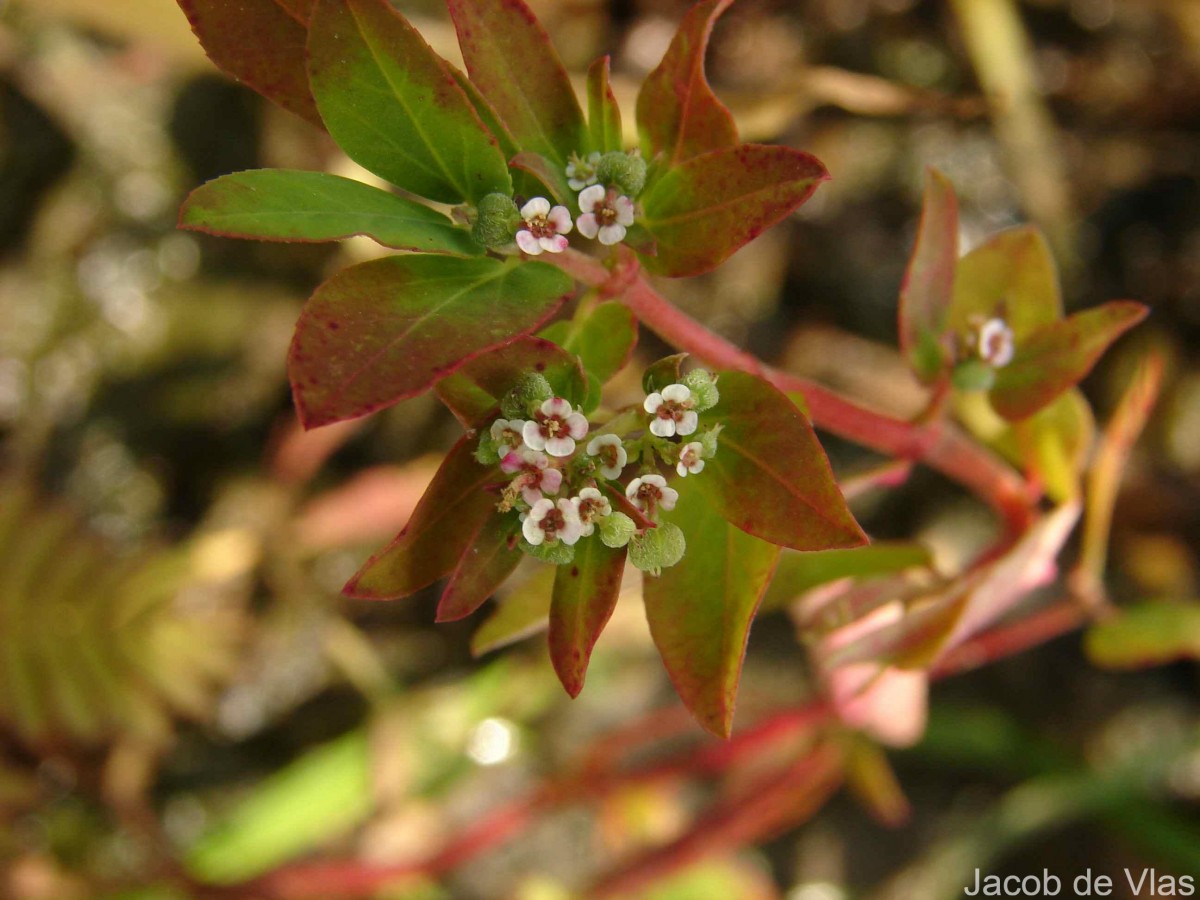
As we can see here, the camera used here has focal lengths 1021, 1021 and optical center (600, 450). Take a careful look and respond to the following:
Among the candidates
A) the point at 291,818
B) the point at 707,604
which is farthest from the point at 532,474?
the point at 291,818

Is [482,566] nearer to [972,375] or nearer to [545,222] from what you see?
[545,222]

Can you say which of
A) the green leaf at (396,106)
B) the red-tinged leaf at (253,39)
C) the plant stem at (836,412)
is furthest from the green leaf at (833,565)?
the red-tinged leaf at (253,39)

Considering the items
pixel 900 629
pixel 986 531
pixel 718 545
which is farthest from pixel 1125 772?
pixel 718 545

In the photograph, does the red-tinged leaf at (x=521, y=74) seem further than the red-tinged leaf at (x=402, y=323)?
Yes

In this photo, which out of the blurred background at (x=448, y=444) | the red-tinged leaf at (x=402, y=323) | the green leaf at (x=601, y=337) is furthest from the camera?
the blurred background at (x=448, y=444)

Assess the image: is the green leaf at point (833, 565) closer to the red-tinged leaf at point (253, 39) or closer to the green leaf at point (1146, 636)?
the green leaf at point (1146, 636)

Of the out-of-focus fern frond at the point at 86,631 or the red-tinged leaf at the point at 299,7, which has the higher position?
the red-tinged leaf at the point at 299,7

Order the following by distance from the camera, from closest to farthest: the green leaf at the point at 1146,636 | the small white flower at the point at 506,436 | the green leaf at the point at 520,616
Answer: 1. the small white flower at the point at 506,436
2. the green leaf at the point at 520,616
3. the green leaf at the point at 1146,636
